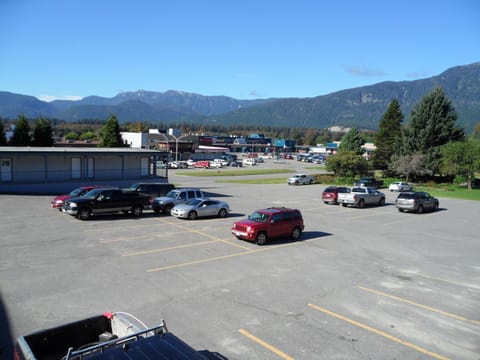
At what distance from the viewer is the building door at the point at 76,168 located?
38.5 metres

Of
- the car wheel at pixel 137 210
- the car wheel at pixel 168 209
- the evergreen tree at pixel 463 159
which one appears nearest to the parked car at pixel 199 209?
the car wheel at pixel 168 209

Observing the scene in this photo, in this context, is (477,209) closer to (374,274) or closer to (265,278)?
(374,274)

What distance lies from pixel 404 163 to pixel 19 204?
188ft

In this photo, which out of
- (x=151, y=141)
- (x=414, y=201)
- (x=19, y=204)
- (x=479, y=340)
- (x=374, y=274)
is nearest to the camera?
(x=479, y=340)

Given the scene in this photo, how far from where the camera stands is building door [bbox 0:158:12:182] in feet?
114

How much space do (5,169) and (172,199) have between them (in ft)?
56.1

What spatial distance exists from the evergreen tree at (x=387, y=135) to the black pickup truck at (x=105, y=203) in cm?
6128

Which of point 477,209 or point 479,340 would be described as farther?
point 477,209

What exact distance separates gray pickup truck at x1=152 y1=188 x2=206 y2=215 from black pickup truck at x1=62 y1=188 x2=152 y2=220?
2.59ft

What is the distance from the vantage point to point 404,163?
66.5 meters

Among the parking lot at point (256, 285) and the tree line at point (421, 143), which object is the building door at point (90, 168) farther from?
the tree line at point (421, 143)

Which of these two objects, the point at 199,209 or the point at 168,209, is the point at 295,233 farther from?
the point at 168,209

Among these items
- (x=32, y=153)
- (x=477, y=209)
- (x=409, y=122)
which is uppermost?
(x=409, y=122)

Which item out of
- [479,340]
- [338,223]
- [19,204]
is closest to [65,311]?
[479,340]
